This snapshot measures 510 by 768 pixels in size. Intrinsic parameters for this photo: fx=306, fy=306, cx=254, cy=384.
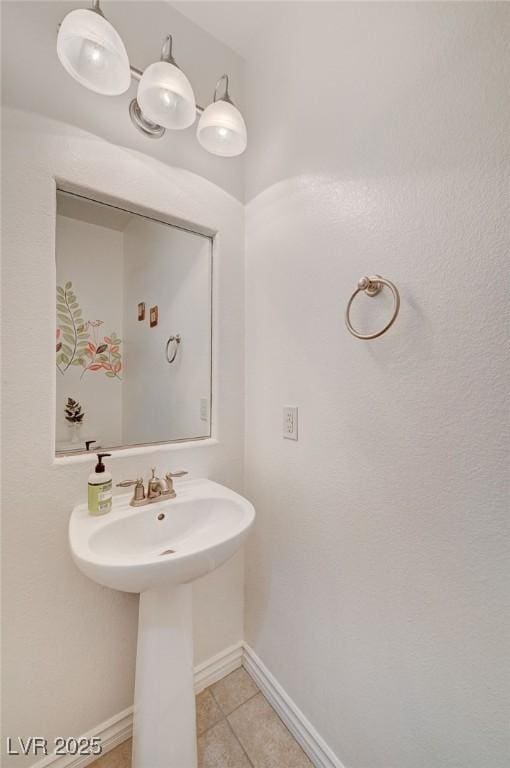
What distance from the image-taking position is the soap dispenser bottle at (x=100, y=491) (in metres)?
0.90

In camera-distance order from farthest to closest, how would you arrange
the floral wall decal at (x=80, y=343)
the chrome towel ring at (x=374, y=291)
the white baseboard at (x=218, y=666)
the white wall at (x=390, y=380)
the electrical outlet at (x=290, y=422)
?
the white baseboard at (x=218, y=666) → the electrical outlet at (x=290, y=422) → the floral wall decal at (x=80, y=343) → the chrome towel ring at (x=374, y=291) → the white wall at (x=390, y=380)

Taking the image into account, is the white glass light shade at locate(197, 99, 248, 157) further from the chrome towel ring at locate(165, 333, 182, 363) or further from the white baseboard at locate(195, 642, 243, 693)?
the white baseboard at locate(195, 642, 243, 693)

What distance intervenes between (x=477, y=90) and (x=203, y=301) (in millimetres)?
985

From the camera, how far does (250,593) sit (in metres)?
1.32

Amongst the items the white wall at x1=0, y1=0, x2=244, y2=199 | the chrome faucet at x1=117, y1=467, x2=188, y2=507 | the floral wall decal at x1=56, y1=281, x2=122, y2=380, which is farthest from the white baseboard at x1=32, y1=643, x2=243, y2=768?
the white wall at x1=0, y1=0, x2=244, y2=199

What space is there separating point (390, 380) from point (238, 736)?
1321 millimetres

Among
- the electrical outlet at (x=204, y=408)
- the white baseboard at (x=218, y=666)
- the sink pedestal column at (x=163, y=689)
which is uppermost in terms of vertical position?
the electrical outlet at (x=204, y=408)

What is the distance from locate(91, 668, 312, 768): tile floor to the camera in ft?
3.25

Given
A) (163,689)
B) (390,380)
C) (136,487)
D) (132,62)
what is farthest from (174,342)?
(163,689)

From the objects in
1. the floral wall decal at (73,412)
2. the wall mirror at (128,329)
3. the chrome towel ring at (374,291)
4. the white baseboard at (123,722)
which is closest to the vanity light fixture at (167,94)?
the wall mirror at (128,329)

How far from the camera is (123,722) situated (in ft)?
3.43

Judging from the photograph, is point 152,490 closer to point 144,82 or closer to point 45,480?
point 45,480

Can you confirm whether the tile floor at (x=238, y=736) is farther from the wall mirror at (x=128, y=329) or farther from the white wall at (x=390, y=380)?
the wall mirror at (x=128, y=329)

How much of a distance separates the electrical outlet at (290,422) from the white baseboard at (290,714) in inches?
37.4
